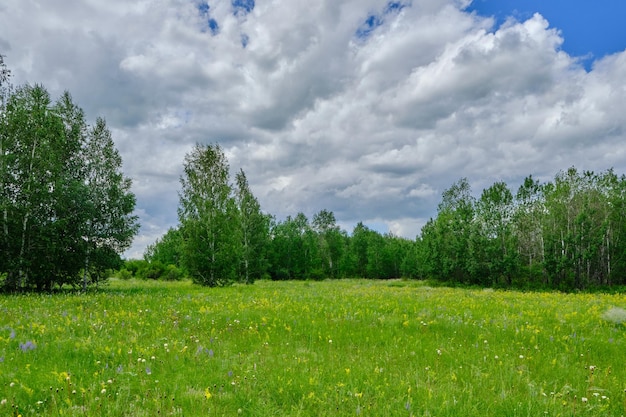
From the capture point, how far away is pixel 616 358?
8.30 m

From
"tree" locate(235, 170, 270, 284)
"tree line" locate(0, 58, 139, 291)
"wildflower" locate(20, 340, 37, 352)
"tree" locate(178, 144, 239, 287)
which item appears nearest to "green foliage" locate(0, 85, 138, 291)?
"tree line" locate(0, 58, 139, 291)

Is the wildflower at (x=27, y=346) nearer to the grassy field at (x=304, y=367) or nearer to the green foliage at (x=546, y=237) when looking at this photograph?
the grassy field at (x=304, y=367)

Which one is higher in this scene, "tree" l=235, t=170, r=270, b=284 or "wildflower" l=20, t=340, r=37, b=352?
"tree" l=235, t=170, r=270, b=284

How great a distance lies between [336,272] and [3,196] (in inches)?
3307

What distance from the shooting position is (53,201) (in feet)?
77.3

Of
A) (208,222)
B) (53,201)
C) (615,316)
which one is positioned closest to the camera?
(615,316)

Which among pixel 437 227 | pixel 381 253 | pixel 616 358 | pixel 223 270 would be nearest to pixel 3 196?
pixel 223 270

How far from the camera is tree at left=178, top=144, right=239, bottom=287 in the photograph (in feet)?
116

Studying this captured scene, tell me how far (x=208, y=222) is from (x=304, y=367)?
101 feet

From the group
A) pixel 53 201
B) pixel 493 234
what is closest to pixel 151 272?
pixel 53 201

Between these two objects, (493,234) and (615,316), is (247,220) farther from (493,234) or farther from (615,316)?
(615,316)

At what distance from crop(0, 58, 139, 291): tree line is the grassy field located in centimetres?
1393

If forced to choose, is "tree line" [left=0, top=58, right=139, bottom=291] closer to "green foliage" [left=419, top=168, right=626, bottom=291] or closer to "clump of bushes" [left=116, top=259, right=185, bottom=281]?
"clump of bushes" [left=116, top=259, right=185, bottom=281]

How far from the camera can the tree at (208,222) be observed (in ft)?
116
